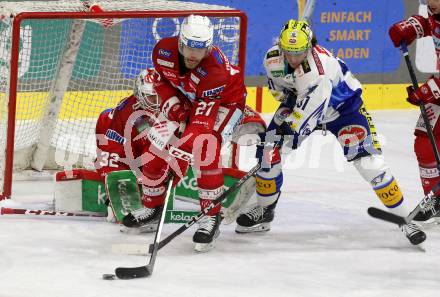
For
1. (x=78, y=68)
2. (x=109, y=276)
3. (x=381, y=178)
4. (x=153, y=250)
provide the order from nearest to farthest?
(x=109, y=276)
(x=153, y=250)
(x=381, y=178)
(x=78, y=68)

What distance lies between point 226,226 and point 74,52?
1.48 meters

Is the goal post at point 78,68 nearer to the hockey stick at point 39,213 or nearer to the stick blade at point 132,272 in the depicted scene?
the hockey stick at point 39,213

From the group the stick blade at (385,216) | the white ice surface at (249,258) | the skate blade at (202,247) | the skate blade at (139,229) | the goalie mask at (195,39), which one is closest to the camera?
the white ice surface at (249,258)

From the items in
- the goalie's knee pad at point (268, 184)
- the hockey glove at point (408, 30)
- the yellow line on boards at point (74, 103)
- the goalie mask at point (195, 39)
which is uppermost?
the hockey glove at point (408, 30)

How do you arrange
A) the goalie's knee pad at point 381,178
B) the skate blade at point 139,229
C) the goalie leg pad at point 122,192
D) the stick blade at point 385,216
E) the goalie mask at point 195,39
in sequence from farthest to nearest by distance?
the goalie leg pad at point 122,192 → the skate blade at point 139,229 → the goalie's knee pad at point 381,178 → the goalie mask at point 195,39 → the stick blade at point 385,216

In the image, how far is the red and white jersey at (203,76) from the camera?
14.7 ft

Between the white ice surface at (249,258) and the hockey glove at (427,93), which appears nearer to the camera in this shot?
the white ice surface at (249,258)

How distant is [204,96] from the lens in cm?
450

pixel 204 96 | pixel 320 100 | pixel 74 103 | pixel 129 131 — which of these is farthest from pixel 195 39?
pixel 74 103

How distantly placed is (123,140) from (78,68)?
1139 mm

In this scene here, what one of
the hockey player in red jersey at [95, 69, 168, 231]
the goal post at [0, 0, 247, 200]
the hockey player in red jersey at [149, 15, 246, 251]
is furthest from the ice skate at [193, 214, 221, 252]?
the goal post at [0, 0, 247, 200]

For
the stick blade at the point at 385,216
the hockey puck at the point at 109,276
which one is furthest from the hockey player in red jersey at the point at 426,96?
the hockey puck at the point at 109,276

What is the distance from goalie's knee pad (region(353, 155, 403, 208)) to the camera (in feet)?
15.2

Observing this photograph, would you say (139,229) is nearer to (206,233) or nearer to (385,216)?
(206,233)
